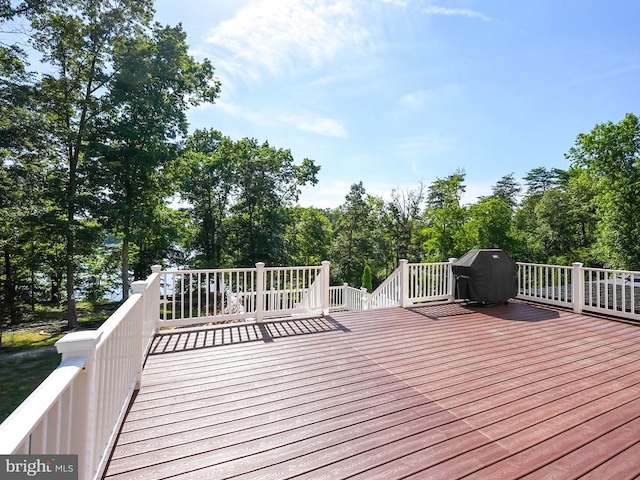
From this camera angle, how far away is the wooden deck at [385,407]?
179cm

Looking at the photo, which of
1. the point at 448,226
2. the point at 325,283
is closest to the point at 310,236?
the point at 448,226

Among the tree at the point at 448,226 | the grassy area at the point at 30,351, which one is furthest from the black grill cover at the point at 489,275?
the tree at the point at 448,226

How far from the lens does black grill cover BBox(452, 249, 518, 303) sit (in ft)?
18.9

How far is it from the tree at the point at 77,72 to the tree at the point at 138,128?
370 millimetres

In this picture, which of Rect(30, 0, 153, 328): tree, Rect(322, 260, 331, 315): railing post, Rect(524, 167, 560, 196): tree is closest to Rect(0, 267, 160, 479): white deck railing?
Rect(322, 260, 331, 315): railing post

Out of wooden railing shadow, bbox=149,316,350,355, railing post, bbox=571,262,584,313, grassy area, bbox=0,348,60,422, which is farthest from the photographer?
grassy area, bbox=0,348,60,422

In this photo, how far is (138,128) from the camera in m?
11.7

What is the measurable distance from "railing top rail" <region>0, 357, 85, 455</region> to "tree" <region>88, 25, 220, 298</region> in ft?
39.8

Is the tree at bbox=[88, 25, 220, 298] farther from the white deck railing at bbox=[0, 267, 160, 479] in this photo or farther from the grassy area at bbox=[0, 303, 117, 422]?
the white deck railing at bbox=[0, 267, 160, 479]

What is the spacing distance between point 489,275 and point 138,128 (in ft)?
42.3

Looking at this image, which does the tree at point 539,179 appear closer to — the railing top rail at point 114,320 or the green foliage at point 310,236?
the green foliage at point 310,236

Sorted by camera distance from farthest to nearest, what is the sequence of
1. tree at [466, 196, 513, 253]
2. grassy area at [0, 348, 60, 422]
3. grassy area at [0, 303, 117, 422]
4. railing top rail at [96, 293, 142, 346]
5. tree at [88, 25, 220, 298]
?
1. tree at [466, 196, 513, 253]
2. tree at [88, 25, 220, 298]
3. grassy area at [0, 303, 117, 422]
4. grassy area at [0, 348, 60, 422]
5. railing top rail at [96, 293, 142, 346]

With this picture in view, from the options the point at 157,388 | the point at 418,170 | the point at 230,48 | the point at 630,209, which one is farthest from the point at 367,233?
the point at 157,388

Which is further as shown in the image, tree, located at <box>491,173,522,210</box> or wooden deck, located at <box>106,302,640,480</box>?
tree, located at <box>491,173,522,210</box>
